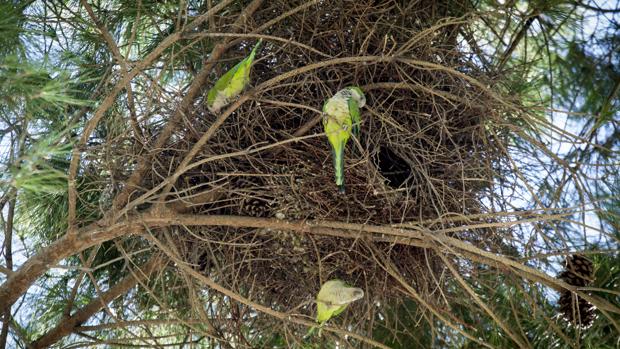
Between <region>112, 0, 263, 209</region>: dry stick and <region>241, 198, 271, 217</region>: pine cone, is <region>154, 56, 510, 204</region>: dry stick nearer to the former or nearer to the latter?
<region>112, 0, 263, 209</region>: dry stick

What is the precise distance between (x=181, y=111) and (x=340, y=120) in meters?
0.46

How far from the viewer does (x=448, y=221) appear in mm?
2336

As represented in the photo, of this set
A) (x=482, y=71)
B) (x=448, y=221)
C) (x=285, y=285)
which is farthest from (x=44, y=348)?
(x=482, y=71)

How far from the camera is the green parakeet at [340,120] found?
2258 mm

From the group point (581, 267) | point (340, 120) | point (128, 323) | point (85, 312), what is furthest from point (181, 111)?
Answer: point (581, 267)

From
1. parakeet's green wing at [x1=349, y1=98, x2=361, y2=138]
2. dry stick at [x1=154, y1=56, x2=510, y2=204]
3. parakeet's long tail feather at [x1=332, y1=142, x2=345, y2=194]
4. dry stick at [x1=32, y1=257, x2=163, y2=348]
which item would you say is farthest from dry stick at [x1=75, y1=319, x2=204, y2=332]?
parakeet's green wing at [x1=349, y1=98, x2=361, y2=138]

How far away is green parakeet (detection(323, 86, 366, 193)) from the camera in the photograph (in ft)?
7.41

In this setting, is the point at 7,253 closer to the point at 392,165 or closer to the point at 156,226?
the point at 156,226

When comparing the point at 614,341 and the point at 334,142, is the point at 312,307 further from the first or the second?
the point at 614,341

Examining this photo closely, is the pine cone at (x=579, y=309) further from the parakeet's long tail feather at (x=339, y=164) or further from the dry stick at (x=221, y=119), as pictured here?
the dry stick at (x=221, y=119)

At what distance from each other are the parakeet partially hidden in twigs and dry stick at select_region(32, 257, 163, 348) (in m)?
0.55

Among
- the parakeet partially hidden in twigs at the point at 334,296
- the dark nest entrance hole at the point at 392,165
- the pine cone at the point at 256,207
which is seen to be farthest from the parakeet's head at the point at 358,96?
the parakeet partially hidden in twigs at the point at 334,296

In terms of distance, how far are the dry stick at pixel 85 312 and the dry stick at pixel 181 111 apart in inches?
12.7

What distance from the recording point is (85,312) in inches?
104
